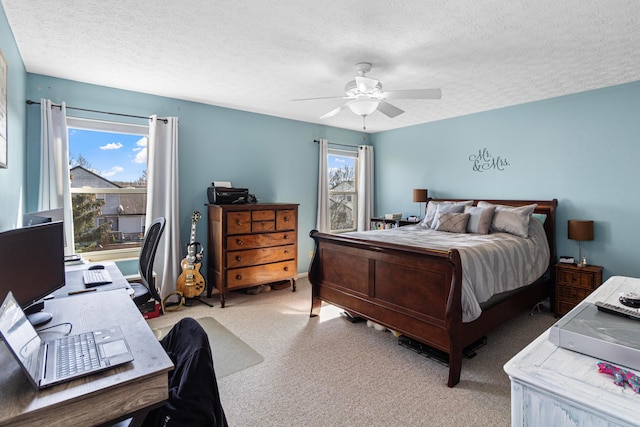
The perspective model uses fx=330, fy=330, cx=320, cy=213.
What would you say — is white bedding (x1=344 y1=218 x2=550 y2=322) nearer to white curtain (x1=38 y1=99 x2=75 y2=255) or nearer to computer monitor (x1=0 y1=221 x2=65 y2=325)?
computer monitor (x1=0 y1=221 x2=65 y2=325)

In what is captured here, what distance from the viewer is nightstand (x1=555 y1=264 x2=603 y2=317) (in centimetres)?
341

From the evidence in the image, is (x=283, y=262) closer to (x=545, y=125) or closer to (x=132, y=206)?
(x=132, y=206)

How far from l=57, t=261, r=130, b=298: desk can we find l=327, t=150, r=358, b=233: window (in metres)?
3.62

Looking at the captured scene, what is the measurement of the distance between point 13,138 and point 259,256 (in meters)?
2.54

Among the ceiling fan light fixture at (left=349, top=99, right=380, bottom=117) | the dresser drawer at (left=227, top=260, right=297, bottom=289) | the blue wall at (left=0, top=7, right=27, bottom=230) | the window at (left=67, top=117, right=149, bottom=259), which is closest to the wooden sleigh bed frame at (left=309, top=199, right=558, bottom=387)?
the dresser drawer at (left=227, top=260, right=297, bottom=289)

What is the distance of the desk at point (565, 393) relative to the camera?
71 cm

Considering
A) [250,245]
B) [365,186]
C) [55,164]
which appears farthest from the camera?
[365,186]

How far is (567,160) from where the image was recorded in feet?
12.4

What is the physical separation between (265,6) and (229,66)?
106cm

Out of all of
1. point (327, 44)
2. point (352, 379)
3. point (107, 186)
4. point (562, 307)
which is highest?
point (327, 44)

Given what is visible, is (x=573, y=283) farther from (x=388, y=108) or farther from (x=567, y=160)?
(x=388, y=108)

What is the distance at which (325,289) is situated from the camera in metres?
3.44

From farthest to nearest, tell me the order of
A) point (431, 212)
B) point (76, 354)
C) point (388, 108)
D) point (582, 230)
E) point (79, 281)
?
1. point (431, 212)
2. point (582, 230)
3. point (388, 108)
4. point (79, 281)
5. point (76, 354)

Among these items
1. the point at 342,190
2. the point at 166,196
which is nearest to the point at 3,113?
the point at 166,196
